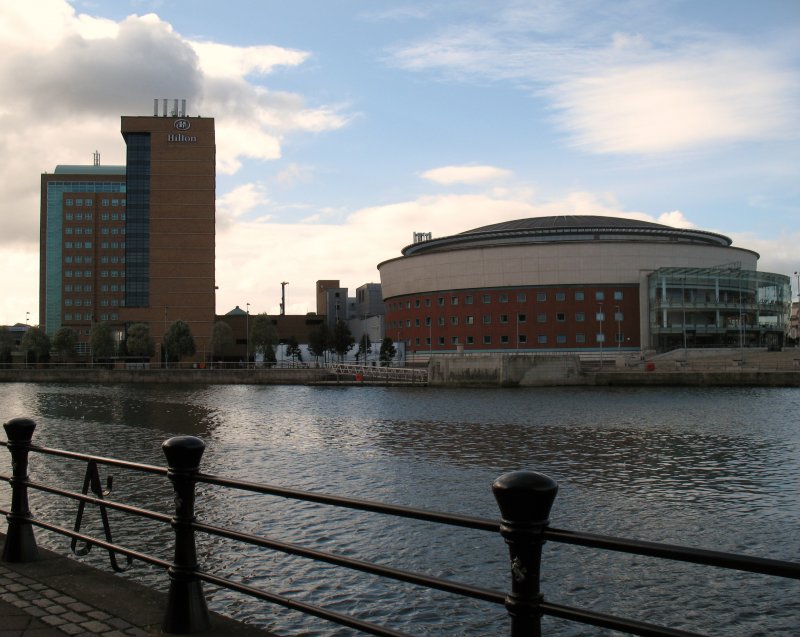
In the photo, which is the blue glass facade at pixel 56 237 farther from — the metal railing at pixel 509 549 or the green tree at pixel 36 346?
the metal railing at pixel 509 549

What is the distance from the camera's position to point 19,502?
7.27 m

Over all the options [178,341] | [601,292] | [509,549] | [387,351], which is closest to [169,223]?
[178,341]

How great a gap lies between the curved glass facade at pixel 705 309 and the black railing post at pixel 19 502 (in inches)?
4246

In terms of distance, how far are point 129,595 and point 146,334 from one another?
121064 mm

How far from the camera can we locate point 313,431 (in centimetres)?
3678

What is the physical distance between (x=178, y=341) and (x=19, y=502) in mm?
113476

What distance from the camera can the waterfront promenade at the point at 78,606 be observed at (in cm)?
541

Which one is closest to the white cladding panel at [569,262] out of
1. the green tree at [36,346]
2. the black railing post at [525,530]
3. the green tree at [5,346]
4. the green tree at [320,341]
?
the green tree at [320,341]

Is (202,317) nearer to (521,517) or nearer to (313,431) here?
(313,431)

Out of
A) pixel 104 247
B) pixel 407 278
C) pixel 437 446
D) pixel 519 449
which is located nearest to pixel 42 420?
pixel 437 446

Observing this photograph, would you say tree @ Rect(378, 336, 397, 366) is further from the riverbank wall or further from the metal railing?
the metal railing

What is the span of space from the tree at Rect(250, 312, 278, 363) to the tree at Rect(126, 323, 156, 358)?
633 inches

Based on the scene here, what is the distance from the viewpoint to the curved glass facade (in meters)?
109

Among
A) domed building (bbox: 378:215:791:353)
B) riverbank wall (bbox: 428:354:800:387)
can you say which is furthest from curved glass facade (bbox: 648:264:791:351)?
riverbank wall (bbox: 428:354:800:387)
